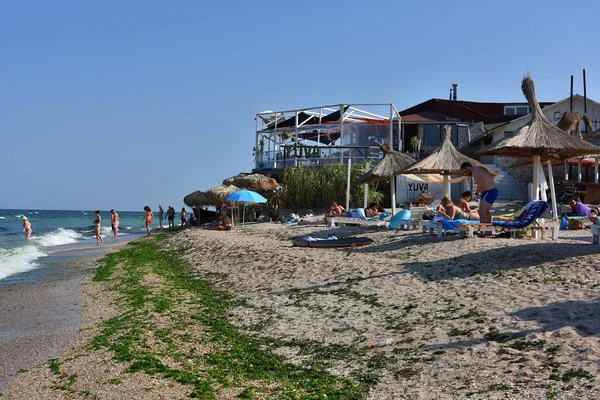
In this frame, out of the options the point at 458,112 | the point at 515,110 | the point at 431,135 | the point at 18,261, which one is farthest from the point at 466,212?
the point at 515,110

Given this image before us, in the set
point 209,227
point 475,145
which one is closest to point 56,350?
point 209,227

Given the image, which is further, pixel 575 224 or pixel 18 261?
pixel 18 261

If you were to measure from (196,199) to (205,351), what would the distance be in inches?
1097

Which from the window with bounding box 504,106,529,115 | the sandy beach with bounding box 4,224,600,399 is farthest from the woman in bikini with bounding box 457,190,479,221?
the window with bounding box 504,106,529,115

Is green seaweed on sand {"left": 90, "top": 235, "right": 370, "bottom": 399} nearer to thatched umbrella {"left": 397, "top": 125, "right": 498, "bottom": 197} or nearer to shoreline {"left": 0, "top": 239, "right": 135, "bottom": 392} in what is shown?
shoreline {"left": 0, "top": 239, "right": 135, "bottom": 392}

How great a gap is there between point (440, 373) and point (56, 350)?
4.82 m

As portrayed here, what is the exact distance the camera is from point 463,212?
48.2ft

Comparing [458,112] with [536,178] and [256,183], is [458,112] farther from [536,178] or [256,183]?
[536,178]

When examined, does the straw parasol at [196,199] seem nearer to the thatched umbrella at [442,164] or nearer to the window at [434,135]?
the window at [434,135]

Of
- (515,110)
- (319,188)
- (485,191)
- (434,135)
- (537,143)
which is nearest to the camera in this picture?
(537,143)

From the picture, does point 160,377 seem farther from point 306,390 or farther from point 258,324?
point 258,324

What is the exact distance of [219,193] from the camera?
98.9ft

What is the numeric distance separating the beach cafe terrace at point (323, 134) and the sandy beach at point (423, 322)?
20645 mm

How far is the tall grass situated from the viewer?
2897cm
